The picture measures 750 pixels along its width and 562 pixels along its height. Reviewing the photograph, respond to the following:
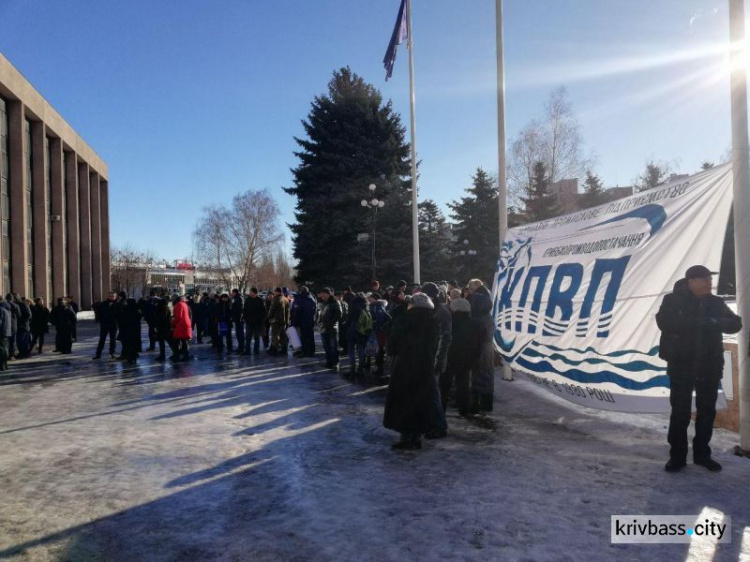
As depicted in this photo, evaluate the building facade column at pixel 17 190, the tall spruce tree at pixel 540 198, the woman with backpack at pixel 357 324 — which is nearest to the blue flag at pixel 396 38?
the woman with backpack at pixel 357 324

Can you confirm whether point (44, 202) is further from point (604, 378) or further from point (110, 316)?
point (604, 378)

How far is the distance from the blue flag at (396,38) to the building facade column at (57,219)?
85.6ft

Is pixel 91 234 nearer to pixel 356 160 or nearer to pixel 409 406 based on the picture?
pixel 356 160

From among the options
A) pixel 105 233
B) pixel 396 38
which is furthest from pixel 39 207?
pixel 396 38

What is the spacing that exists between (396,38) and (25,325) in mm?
14968

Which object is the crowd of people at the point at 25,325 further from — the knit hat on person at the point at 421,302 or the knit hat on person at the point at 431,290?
the knit hat on person at the point at 421,302

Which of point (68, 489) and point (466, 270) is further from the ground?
point (466, 270)

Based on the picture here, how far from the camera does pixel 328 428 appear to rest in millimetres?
6883

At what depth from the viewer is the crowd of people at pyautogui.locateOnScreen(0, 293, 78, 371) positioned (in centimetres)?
1269

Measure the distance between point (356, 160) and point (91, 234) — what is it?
25.3 m

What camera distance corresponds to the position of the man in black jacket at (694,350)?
15.7 ft

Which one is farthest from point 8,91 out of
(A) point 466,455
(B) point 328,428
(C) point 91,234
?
(A) point 466,455

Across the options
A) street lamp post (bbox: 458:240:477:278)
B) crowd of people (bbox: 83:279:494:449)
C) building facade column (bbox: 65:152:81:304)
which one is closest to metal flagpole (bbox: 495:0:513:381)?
crowd of people (bbox: 83:279:494:449)

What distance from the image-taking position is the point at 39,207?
3144cm
